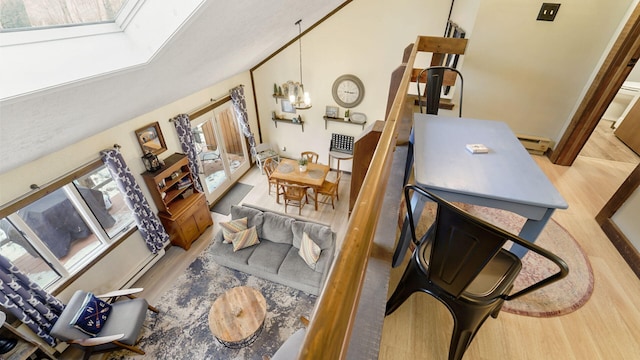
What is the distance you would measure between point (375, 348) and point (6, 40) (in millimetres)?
2081

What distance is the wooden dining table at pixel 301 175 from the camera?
4.94 m

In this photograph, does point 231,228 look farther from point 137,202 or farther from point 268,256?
point 137,202

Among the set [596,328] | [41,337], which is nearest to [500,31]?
[596,328]

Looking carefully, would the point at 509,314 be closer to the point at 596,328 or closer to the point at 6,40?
the point at 596,328

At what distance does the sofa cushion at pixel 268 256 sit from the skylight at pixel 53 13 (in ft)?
10.0

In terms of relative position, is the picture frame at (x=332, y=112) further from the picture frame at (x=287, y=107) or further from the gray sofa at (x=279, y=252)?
the gray sofa at (x=279, y=252)

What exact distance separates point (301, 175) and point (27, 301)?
3.87 metres

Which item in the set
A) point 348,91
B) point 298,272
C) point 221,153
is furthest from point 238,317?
point 348,91

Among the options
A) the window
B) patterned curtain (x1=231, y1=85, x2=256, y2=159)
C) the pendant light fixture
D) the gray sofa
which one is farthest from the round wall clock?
the window

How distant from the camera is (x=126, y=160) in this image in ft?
11.1

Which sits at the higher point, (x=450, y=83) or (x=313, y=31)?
(x=313, y=31)

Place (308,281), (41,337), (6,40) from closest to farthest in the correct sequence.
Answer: (6,40)
(41,337)
(308,281)

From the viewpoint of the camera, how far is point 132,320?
2830 mm

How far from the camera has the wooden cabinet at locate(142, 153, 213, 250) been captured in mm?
3738
